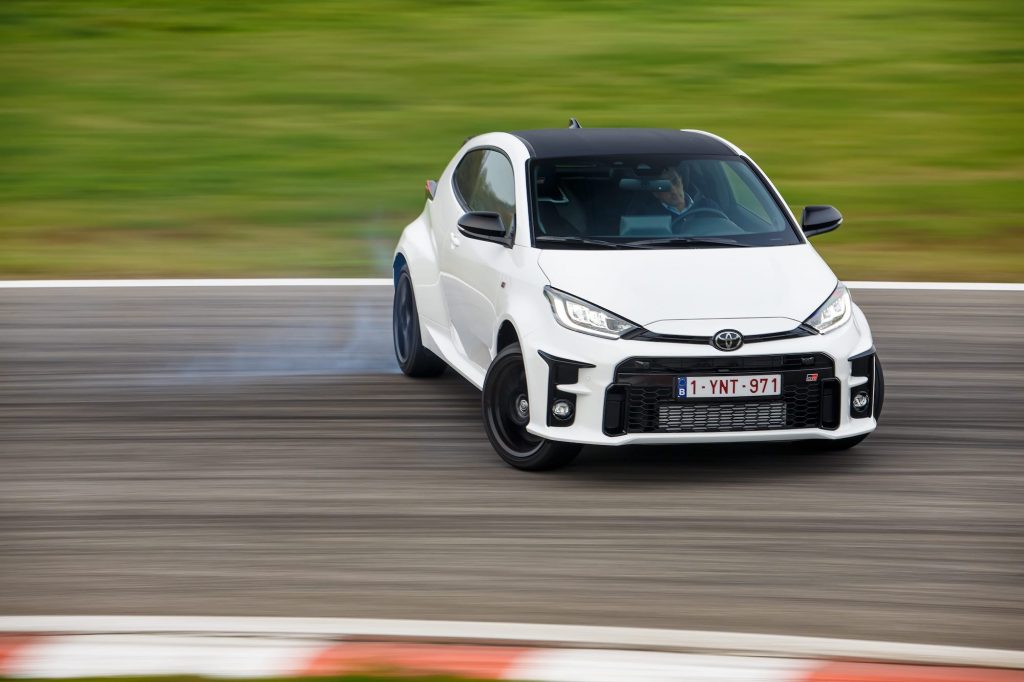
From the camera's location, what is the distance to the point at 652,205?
8039 millimetres

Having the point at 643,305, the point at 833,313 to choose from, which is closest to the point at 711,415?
the point at 643,305

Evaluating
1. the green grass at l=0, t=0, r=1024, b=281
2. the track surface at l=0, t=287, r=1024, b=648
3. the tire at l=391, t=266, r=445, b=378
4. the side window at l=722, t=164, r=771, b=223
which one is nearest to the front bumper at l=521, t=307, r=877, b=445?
the track surface at l=0, t=287, r=1024, b=648

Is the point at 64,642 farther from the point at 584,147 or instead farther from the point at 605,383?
the point at 584,147

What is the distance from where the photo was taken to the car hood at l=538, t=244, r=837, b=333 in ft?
23.4

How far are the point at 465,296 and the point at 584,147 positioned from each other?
39.7 inches

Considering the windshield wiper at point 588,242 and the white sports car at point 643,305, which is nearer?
the white sports car at point 643,305

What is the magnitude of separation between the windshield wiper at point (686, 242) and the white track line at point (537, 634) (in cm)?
275

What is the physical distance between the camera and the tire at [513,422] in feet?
24.3

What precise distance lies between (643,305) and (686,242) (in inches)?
30.7

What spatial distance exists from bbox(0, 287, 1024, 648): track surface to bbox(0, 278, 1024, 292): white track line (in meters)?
2.07

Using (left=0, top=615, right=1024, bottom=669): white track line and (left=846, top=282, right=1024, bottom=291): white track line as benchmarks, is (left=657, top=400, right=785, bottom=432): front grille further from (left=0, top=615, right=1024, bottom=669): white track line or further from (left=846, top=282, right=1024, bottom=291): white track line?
(left=846, top=282, right=1024, bottom=291): white track line

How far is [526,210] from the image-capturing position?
7973mm

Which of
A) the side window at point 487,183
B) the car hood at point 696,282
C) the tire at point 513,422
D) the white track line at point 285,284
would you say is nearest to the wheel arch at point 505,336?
the tire at point 513,422

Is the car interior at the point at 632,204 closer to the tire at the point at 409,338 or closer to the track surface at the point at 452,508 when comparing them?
the track surface at the point at 452,508
